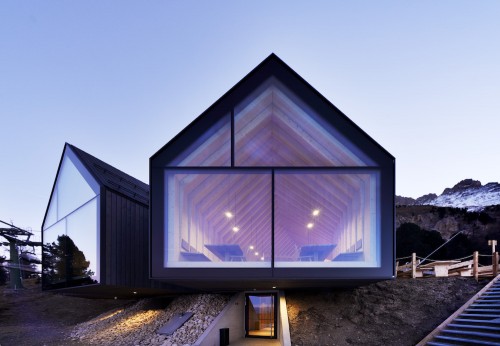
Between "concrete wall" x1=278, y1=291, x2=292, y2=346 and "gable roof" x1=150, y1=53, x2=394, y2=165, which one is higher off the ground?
"gable roof" x1=150, y1=53, x2=394, y2=165

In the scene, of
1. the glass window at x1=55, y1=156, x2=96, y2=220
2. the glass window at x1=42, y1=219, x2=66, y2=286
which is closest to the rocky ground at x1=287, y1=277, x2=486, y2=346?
the glass window at x1=55, y1=156, x2=96, y2=220

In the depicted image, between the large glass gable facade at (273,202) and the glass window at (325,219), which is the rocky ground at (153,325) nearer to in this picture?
the large glass gable facade at (273,202)

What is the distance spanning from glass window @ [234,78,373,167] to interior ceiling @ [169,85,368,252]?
1.0 inches

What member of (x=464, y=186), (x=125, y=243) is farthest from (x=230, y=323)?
(x=464, y=186)

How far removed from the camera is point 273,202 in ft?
28.9

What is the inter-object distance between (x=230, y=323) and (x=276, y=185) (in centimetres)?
628

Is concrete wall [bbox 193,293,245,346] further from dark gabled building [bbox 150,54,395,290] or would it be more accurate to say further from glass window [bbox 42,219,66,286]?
glass window [bbox 42,219,66,286]

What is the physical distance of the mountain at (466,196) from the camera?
56.7 metres

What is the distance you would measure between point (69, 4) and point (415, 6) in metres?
15.4

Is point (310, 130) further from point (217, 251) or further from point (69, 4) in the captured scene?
point (69, 4)

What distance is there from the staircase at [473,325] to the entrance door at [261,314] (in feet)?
20.2

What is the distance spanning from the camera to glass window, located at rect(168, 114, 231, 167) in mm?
9039

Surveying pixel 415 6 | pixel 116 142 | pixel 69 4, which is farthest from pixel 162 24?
pixel 116 142

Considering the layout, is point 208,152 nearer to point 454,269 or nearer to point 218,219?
point 218,219
